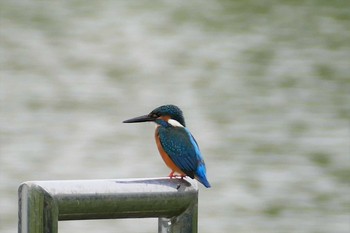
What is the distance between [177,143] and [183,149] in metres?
0.01

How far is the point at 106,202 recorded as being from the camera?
2.61 ft

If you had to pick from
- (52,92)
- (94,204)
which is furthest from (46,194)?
(52,92)

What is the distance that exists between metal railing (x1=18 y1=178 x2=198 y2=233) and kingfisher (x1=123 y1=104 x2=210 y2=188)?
871 millimetres

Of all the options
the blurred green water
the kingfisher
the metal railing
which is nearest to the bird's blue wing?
the kingfisher

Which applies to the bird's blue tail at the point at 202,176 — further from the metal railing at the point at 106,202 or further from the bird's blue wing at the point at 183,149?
the metal railing at the point at 106,202

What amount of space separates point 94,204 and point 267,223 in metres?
4.99

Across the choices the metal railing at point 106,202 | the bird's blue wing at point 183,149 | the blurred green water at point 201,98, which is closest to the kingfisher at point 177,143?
the bird's blue wing at point 183,149

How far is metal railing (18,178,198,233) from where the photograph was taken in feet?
2.49

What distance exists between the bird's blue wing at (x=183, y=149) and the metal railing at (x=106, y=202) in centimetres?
88

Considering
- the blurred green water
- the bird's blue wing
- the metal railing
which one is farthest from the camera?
the blurred green water

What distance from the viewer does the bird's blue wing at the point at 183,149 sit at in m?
1.77

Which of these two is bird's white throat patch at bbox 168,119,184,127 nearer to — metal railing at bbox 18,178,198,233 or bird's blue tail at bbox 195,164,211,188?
bird's blue tail at bbox 195,164,211,188

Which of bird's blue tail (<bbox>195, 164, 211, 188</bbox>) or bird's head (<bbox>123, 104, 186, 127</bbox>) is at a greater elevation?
bird's head (<bbox>123, 104, 186, 127</bbox>)

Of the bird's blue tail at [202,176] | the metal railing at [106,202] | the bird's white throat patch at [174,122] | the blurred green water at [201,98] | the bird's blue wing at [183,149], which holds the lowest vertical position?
the metal railing at [106,202]
